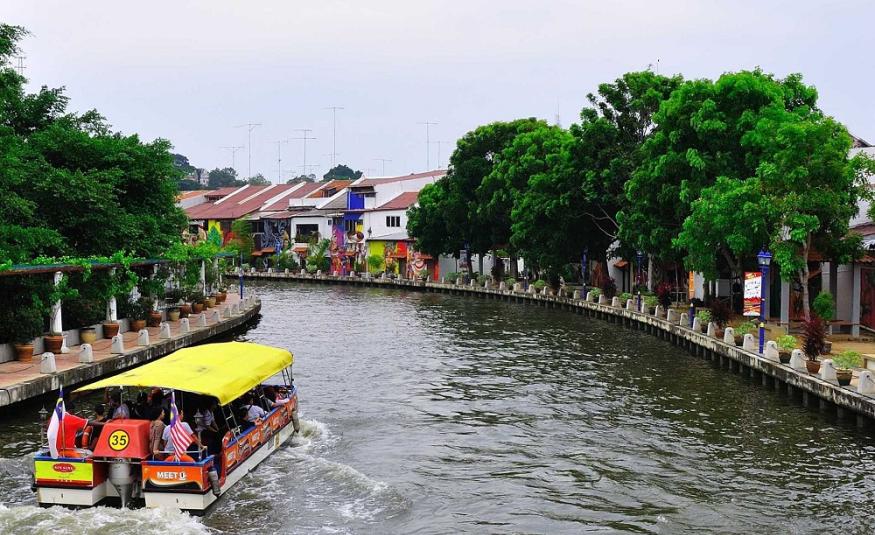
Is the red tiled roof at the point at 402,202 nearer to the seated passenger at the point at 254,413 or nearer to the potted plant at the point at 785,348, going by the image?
the potted plant at the point at 785,348

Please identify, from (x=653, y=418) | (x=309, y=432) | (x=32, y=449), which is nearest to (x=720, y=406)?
(x=653, y=418)

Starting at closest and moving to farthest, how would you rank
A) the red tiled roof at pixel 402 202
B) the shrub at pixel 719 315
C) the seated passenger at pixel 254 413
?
1. the seated passenger at pixel 254 413
2. the shrub at pixel 719 315
3. the red tiled roof at pixel 402 202

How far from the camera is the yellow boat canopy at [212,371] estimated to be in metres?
17.8

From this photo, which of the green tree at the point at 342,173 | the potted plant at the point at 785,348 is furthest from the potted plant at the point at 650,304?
the green tree at the point at 342,173

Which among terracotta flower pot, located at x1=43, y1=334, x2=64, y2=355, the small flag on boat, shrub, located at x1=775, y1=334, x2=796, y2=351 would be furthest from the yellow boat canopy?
shrub, located at x1=775, y1=334, x2=796, y2=351

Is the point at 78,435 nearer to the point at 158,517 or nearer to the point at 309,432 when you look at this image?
the point at 158,517

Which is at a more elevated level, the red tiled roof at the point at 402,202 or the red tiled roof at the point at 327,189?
the red tiled roof at the point at 327,189

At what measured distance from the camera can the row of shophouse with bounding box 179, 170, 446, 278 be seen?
302 ft

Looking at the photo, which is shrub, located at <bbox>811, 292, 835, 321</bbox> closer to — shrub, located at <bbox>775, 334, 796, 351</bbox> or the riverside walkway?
shrub, located at <bbox>775, 334, 796, 351</bbox>

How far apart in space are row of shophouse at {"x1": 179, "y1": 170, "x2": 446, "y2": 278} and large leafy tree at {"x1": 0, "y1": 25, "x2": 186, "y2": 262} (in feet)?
140

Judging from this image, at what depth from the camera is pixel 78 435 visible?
17344mm

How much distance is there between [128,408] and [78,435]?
4.23 ft

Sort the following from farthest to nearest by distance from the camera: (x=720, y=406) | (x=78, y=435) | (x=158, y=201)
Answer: (x=158, y=201)
(x=720, y=406)
(x=78, y=435)

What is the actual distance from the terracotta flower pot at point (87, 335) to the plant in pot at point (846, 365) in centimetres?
2442
